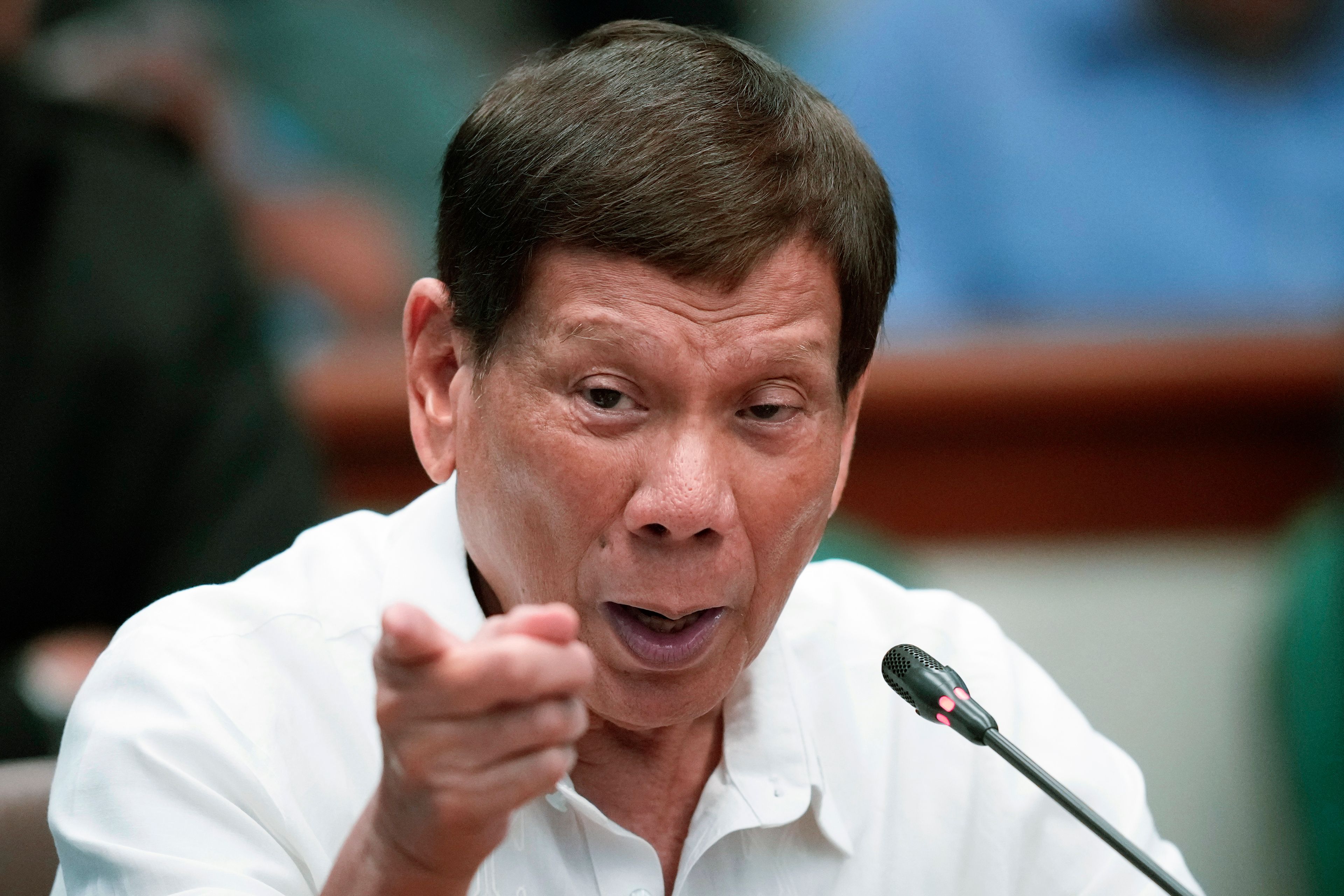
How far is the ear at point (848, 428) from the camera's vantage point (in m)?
1.57

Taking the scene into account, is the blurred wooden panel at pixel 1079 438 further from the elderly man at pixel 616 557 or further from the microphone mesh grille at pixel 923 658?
the microphone mesh grille at pixel 923 658

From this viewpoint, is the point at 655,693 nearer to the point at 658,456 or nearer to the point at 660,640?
the point at 660,640

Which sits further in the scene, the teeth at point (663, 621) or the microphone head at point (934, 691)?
the teeth at point (663, 621)

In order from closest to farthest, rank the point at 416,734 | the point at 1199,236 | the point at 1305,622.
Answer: the point at 416,734 → the point at 1305,622 → the point at 1199,236

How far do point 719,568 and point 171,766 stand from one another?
19.7 inches

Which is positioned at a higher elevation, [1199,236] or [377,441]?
[1199,236]

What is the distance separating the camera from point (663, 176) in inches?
54.2

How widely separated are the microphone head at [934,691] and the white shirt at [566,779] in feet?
0.93

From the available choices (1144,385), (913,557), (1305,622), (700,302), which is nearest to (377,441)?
(913,557)

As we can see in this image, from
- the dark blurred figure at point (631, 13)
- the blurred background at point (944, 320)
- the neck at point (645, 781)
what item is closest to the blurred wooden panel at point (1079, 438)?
the blurred background at point (944, 320)

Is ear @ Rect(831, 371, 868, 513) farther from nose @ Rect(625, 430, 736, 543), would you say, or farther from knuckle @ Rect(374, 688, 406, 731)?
knuckle @ Rect(374, 688, 406, 731)

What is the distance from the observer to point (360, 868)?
3.82 feet

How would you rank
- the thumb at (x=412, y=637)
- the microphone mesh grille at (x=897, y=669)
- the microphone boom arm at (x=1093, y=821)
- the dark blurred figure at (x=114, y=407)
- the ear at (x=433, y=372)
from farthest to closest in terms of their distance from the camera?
1. the dark blurred figure at (x=114, y=407)
2. the ear at (x=433, y=372)
3. the microphone mesh grille at (x=897, y=669)
4. the microphone boom arm at (x=1093, y=821)
5. the thumb at (x=412, y=637)

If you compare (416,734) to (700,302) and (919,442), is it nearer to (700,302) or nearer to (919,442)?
(700,302)
